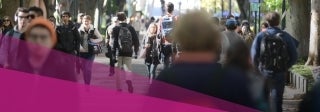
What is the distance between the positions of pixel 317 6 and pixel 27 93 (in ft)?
48.6

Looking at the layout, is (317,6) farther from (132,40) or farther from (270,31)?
(270,31)

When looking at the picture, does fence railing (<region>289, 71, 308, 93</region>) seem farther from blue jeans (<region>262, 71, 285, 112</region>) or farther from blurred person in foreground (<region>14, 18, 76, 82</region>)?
blurred person in foreground (<region>14, 18, 76, 82</region>)

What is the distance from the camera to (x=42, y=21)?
20.1 feet

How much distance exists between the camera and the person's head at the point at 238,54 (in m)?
6.32

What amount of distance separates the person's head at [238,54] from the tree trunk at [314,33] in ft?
40.5

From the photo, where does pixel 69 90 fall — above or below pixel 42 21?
below

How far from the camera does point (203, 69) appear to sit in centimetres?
415

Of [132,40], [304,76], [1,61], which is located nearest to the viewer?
[1,61]

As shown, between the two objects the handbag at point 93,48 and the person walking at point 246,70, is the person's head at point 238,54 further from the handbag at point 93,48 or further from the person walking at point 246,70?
the handbag at point 93,48

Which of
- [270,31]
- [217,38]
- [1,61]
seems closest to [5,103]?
[217,38]

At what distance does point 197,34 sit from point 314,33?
1666cm

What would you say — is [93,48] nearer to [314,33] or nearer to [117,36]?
[117,36]

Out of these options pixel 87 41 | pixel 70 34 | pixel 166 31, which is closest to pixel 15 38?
pixel 70 34

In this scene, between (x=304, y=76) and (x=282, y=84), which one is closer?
(x=282, y=84)
